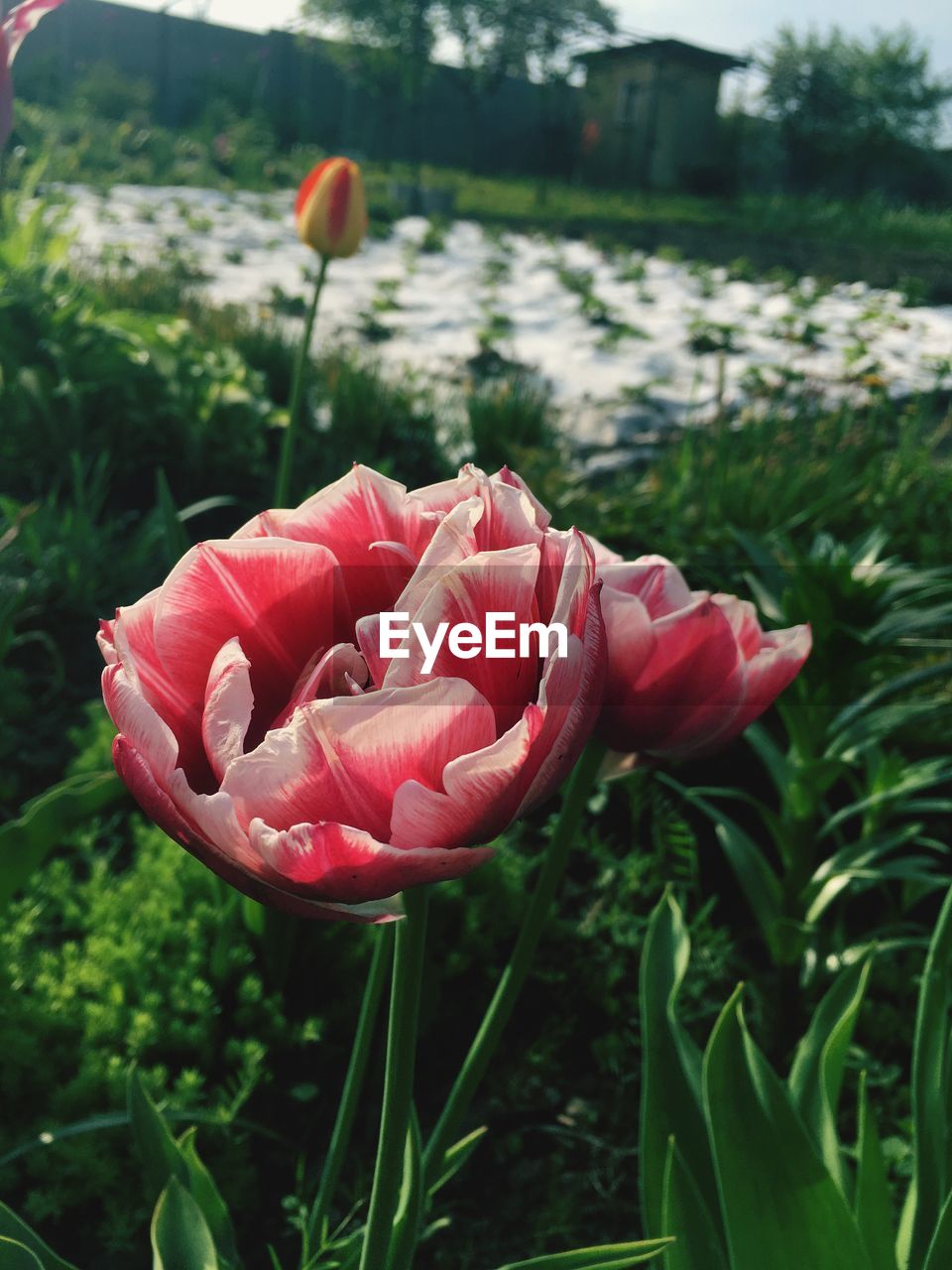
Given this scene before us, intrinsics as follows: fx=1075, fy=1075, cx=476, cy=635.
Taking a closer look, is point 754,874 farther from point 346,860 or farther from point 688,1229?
point 346,860

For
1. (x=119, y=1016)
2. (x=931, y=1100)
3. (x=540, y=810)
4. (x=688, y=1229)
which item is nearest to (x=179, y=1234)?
(x=688, y=1229)

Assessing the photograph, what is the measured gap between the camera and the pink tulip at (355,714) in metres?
0.39

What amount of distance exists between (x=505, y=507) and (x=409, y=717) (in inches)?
4.3

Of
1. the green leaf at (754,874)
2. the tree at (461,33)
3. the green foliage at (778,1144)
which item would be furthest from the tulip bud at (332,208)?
the tree at (461,33)

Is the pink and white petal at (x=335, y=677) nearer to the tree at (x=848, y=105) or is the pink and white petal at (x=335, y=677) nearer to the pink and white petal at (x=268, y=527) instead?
the pink and white petal at (x=268, y=527)

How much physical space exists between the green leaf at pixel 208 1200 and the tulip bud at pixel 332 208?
54.8 inches

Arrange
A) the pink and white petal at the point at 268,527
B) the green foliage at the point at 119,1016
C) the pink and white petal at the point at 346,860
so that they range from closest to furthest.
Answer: the pink and white petal at the point at 346,860 < the pink and white petal at the point at 268,527 < the green foliage at the point at 119,1016

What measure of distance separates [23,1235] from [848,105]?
85.0ft

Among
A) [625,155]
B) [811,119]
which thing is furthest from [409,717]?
[811,119]

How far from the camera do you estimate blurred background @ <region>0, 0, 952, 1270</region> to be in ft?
4.31

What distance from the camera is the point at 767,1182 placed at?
→ 665mm

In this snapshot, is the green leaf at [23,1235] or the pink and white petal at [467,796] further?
the green leaf at [23,1235]

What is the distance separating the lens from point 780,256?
1043 cm

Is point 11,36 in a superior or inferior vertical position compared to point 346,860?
superior
